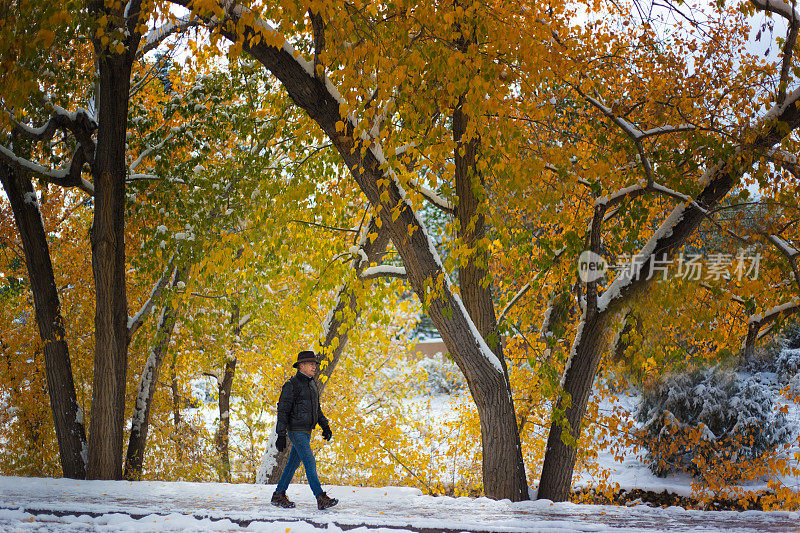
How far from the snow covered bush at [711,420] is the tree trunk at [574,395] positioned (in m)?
7.61

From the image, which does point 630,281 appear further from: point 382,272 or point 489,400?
point 382,272

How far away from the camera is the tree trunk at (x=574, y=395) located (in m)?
8.37

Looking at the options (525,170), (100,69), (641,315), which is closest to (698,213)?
(641,315)

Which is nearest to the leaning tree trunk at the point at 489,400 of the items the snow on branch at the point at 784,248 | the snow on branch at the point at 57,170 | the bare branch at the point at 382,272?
the bare branch at the point at 382,272

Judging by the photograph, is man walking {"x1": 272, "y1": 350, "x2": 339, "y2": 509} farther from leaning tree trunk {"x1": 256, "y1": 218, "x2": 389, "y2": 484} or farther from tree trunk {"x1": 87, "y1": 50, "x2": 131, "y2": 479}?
tree trunk {"x1": 87, "y1": 50, "x2": 131, "y2": 479}

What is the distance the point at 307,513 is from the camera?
6.19 m

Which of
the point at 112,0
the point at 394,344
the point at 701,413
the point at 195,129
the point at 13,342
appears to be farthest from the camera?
the point at 394,344

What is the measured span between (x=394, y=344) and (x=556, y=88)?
13417 mm

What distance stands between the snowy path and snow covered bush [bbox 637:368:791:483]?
9.13 metres

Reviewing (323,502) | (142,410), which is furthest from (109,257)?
(323,502)

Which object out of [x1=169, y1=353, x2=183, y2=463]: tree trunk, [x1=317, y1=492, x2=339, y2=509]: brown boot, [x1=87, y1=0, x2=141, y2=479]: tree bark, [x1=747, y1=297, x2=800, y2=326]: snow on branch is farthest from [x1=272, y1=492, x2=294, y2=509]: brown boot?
[x1=169, y1=353, x2=183, y2=463]: tree trunk

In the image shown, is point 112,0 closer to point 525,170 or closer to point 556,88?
point 525,170

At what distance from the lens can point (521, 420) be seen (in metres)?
12.3

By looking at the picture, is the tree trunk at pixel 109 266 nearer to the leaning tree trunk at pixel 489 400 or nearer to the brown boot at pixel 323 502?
the brown boot at pixel 323 502
